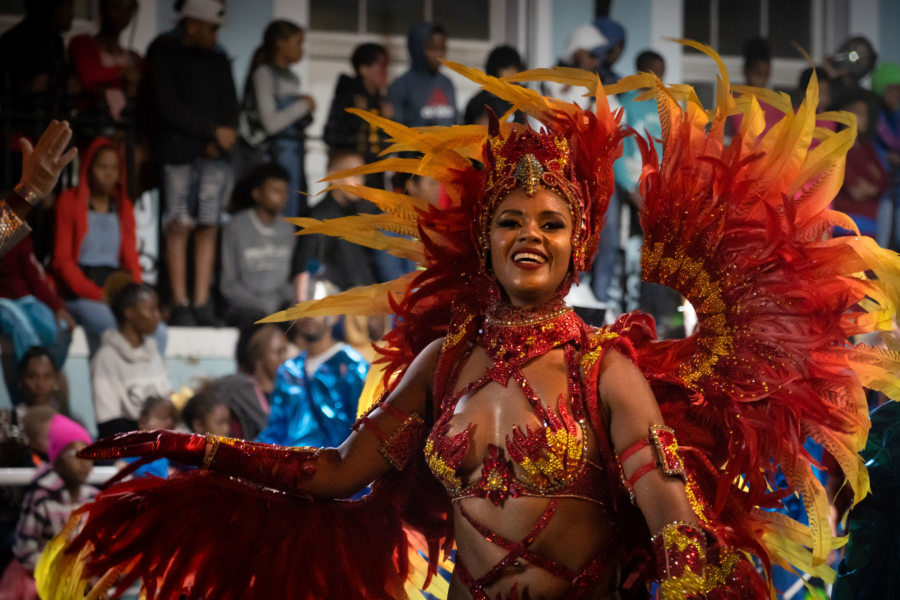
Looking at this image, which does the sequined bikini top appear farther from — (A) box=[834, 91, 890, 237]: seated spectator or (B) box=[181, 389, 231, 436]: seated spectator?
(A) box=[834, 91, 890, 237]: seated spectator

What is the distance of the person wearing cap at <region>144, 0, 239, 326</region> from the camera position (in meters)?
5.70

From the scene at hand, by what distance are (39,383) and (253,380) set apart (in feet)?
3.76

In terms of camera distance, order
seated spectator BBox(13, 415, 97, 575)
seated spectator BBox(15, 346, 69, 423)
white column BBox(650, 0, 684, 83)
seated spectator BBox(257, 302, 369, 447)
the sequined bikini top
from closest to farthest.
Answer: the sequined bikini top, seated spectator BBox(257, 302, 369, 447), seated spectator BBox(13, 415, 97, 575), seated spectator BBox(15, 346, 69, 423), white column BBox(650, 0, 684, 83)

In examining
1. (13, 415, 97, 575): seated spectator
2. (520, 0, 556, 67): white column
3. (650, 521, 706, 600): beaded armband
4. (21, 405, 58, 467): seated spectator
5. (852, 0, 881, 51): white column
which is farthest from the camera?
(852, 0, 881, 51): white column

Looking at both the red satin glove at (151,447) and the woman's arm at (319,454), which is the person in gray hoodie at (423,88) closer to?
the woman's arm at (319,454)

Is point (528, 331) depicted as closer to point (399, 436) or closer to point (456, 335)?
point (456, 335)

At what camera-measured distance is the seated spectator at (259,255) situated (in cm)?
Answer: 578

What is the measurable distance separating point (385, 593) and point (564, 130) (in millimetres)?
1188

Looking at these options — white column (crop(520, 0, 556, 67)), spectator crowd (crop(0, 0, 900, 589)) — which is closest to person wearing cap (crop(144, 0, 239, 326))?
spectator crowd (crop(0, 0, 900, 589))

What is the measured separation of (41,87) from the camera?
555 centimetres

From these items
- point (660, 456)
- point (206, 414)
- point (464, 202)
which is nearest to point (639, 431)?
point (660, 456)

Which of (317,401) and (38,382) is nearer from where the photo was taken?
(317,401)

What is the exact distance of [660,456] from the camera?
1878 millimetres

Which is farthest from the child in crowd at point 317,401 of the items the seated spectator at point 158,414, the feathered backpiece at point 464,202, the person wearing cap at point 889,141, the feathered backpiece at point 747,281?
the person wearing cap at point 889,141
